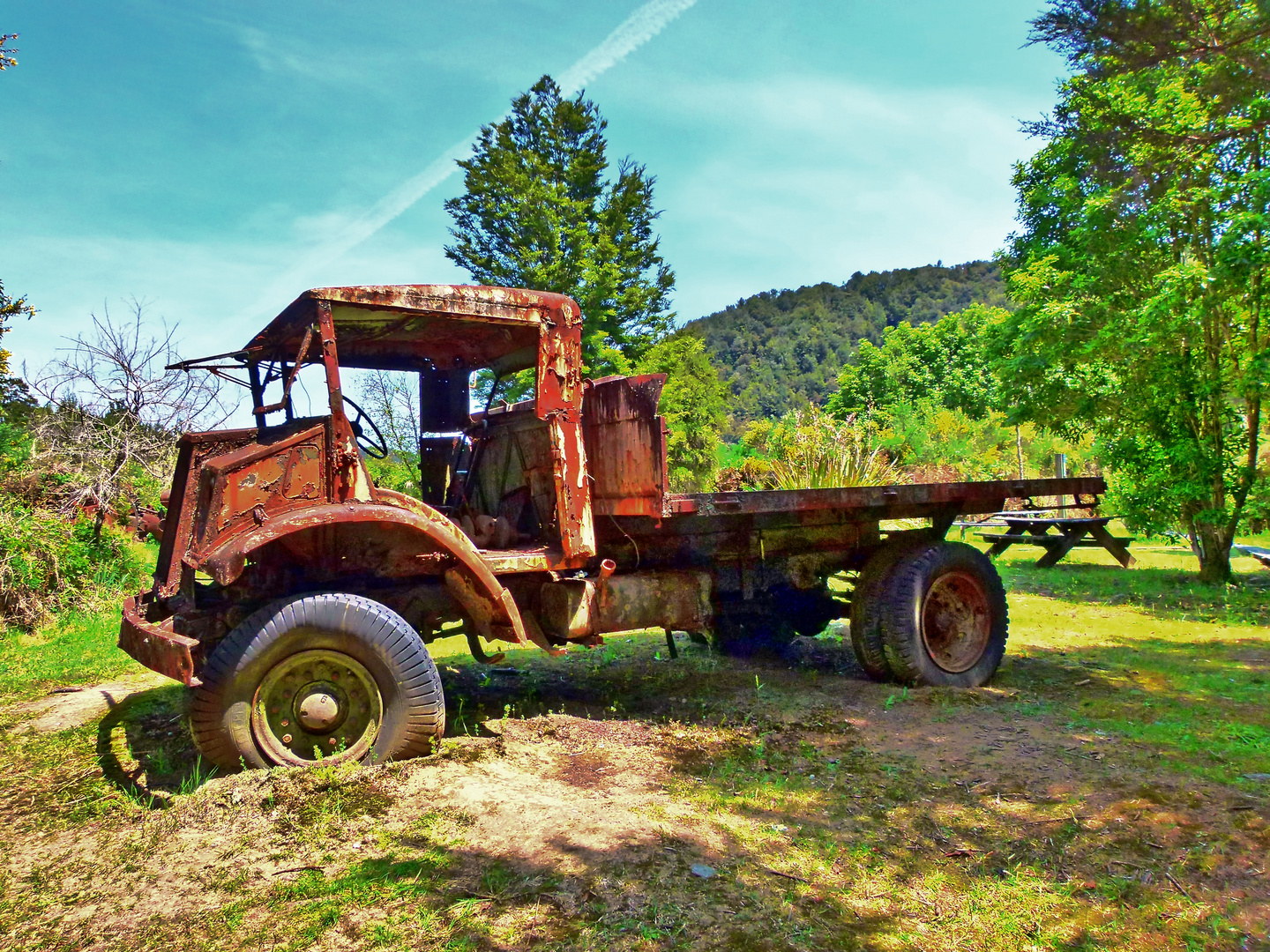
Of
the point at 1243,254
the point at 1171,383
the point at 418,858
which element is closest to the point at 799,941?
the point at 418,858

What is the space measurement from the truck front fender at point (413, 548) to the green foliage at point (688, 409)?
59.0 ft

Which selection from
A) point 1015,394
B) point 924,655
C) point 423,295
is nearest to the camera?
point 423,295

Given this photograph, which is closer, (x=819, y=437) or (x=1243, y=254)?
(x=1243, y=254)

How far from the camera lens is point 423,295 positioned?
13.1 ft

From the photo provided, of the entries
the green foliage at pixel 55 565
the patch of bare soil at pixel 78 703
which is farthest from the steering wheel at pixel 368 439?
the green foliage at pixel 55 565

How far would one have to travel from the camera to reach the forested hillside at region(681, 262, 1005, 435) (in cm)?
9050

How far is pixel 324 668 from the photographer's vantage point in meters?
3.66

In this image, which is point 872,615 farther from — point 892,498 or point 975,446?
point 975,446

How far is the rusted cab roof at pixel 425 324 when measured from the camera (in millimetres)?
3922

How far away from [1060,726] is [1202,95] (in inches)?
314

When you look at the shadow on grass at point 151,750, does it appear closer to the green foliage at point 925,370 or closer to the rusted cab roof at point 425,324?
the rusted cab roof at point 425,324

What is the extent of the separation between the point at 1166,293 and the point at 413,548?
27.1 feet

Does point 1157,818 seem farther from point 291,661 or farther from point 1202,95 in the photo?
point 1202,95

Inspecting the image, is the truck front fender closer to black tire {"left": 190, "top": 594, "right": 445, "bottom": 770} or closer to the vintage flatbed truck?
the vintage flatbed truck
